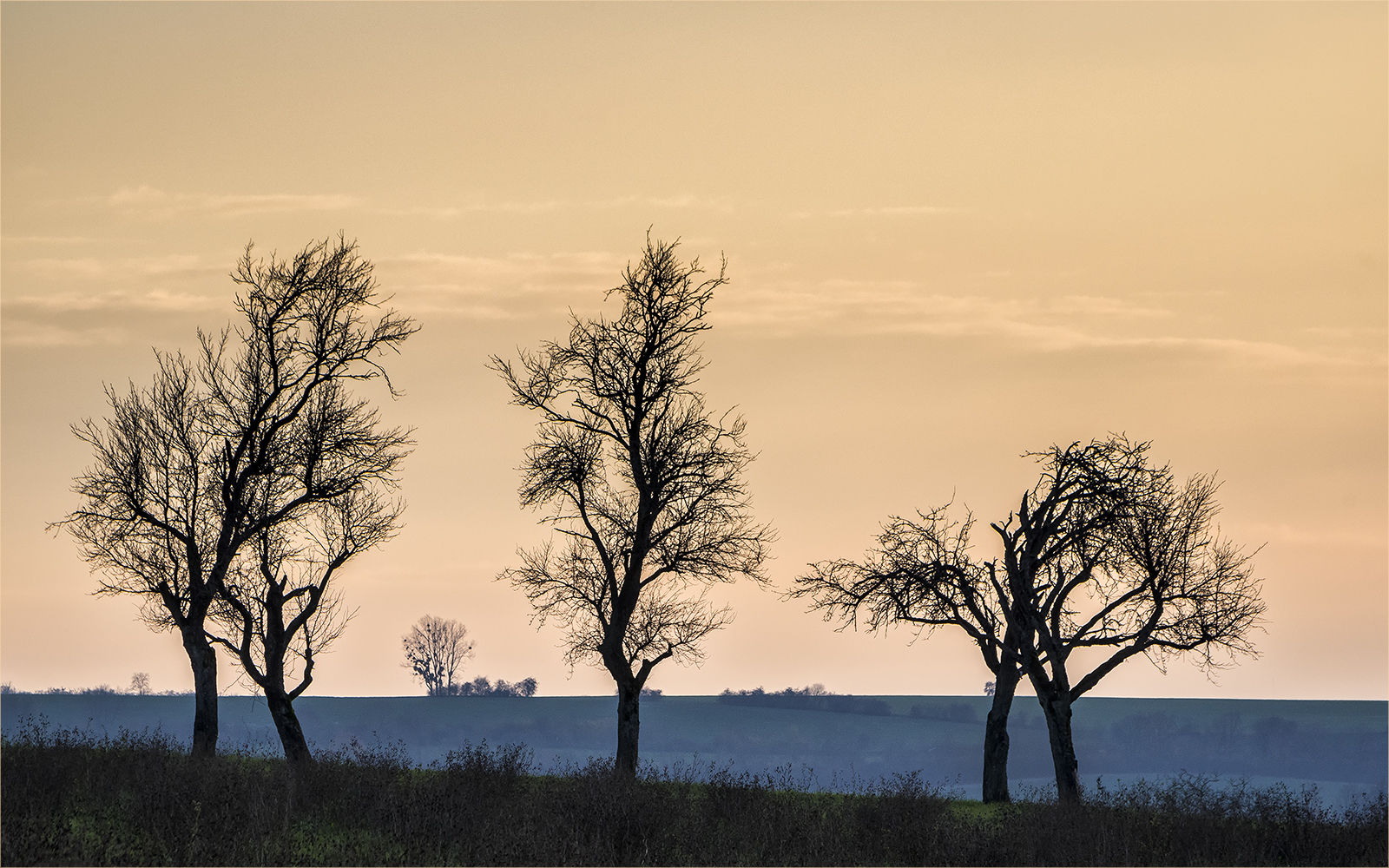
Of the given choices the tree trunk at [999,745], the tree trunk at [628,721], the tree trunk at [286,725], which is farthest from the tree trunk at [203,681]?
the tree trunk at [999,745]

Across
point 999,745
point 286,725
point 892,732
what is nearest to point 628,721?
point 286,725

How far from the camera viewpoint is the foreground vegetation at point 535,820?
64.1 ft

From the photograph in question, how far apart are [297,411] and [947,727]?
228 feet

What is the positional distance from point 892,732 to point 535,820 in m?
71.1

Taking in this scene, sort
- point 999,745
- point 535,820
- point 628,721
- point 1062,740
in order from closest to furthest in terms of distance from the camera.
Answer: point 535,820 < point 1062,740 < point 628,721 < point 999,745

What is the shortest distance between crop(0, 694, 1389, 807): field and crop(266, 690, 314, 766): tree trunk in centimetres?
5245

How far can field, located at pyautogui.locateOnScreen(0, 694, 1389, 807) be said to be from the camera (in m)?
84.8

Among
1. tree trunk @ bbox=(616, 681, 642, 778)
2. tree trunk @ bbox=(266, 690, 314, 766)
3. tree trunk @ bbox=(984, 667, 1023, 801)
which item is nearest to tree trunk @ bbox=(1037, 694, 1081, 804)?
tree trunk @ bbox=(984, 667, 1023, 801)

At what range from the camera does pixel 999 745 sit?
111ft

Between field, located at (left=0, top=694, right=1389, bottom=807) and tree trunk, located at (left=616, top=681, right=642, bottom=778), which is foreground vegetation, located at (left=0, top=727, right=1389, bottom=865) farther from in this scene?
field, located at (left=0, top=694, right=1389, bottom=807)

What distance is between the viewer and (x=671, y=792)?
26.9 meters

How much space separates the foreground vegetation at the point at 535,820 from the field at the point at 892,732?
191ft

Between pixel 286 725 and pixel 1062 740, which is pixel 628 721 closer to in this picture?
pixel 286 725

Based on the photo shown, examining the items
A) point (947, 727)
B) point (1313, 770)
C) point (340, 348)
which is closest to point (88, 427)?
point (340, 348)
